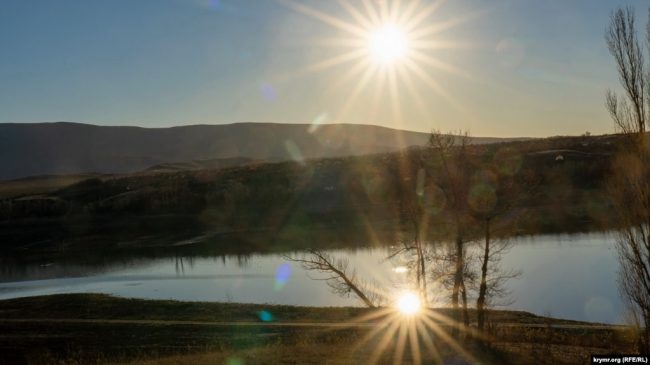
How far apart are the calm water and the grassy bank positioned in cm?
379

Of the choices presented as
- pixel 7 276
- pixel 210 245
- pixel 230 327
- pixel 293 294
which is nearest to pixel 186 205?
pixel 210 245

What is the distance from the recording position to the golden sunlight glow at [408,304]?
2730cm

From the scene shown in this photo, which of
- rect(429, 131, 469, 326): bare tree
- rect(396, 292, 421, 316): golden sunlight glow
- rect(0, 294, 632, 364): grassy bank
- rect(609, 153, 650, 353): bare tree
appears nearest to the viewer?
rect(609, 153, 650, 353): bare tree

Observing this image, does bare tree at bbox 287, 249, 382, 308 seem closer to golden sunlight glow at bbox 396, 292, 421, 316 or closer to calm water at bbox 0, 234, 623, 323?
calm water at bbox 0, 234, 623, 323

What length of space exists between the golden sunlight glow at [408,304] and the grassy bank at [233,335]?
133 centimetres

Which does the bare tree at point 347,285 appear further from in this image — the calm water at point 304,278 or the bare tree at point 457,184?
the bare tree at point 457,184

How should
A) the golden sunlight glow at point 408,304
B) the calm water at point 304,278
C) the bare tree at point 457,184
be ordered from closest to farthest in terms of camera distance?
the bare tree at point 457,184 → the golden sunlight glow at point 408,304 → the calm water at point 304,278

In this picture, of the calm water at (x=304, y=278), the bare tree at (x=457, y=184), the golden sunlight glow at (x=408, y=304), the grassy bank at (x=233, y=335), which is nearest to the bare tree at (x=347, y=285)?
the calm water at (x=304, y=278)

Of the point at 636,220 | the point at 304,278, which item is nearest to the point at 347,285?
the point at 304,278

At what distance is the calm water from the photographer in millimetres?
30234

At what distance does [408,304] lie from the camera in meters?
30.2

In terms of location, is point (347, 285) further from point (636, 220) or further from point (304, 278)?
point (636, 220)

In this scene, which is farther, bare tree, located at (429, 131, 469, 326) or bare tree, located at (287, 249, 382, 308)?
bare tree, located at (287, 249, 382, 308)

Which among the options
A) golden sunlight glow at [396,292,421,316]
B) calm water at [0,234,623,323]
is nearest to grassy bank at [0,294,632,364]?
golden sunlight glow at [396,292,421,316]
